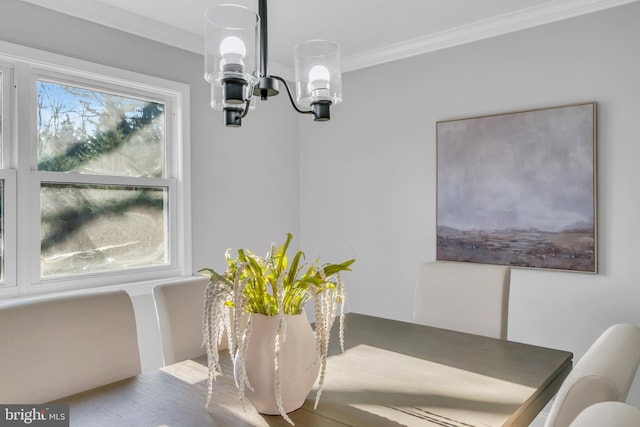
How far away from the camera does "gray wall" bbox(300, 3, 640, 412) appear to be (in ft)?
8.09

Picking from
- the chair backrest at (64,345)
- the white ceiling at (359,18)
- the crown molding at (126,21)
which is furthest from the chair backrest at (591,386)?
the crown molding at (126,21)

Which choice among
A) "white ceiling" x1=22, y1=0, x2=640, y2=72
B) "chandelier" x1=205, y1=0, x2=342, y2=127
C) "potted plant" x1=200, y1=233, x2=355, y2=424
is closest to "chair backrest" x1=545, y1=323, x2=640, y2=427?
"potted plant" x1=200, y1=233, x2=355, y2=424

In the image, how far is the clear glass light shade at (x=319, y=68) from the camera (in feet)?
5.17

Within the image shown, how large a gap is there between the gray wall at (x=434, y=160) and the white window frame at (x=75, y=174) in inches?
45.2

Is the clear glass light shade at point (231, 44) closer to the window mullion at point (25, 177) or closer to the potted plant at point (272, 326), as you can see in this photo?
the potted plant at point (272, 326)

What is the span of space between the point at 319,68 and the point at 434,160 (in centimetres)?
176

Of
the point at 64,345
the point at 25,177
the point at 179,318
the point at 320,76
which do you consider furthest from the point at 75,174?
the point at 320,76

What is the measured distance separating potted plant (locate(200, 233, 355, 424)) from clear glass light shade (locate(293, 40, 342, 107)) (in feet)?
2.10

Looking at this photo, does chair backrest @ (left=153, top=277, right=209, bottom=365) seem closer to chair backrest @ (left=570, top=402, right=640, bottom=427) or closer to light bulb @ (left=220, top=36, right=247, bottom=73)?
light bulb @ (left=220, top=36, right=247, bottom=73)

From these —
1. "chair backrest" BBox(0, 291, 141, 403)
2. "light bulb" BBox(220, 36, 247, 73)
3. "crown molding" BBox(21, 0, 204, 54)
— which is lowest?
"chair backrest" BBox(0, 291, 141, 403)

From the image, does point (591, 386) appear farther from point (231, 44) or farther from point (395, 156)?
point (395, 156)

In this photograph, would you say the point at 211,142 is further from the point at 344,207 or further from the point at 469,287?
the point at 469,287

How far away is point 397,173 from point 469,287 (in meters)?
1.29

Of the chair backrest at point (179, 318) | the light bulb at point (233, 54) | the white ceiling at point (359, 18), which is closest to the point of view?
the light bulb at point (233, 54)
